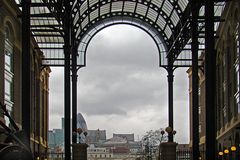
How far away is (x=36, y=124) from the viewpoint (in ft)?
234

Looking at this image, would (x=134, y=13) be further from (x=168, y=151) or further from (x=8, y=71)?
(x=168, y=151)

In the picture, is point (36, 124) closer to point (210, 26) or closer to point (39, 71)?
point (39, 71)

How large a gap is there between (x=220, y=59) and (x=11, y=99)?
22.3 meters

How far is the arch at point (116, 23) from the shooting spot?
228 ft

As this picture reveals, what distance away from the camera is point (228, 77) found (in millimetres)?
57219

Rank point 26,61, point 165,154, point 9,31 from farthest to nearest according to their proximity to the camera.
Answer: point 9,31 → point 165,154 → point 26,61

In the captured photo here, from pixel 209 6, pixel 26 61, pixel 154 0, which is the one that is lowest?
pixel 26 61

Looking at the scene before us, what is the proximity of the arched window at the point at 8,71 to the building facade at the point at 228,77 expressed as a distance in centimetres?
1793

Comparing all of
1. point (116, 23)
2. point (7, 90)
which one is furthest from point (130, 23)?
point (7, 90)

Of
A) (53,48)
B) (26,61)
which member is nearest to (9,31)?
(53,48)

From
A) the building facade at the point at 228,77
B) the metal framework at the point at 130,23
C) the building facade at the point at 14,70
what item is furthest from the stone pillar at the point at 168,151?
the building facade at the point at 14,70

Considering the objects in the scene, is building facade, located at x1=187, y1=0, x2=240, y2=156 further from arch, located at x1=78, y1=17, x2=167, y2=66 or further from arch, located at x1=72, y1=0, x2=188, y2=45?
arch, located at x1=78, y1=17, x2=167, y2=66

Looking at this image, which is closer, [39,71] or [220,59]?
[220,59]

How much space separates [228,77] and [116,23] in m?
17.7
